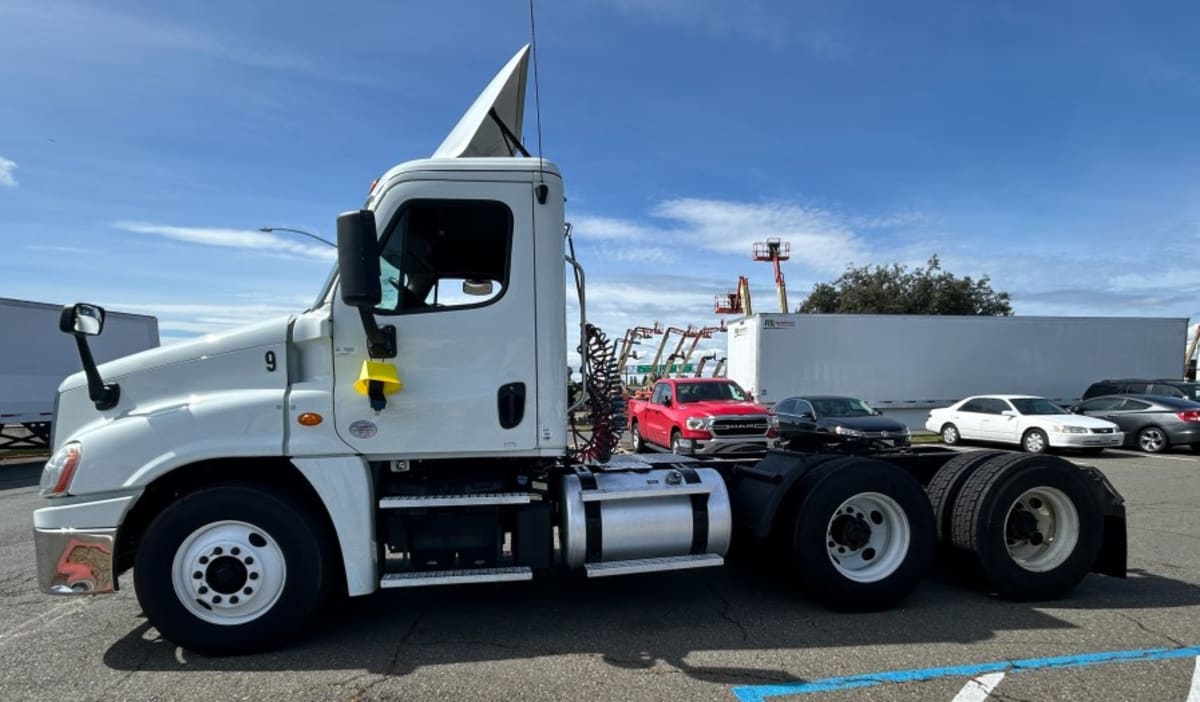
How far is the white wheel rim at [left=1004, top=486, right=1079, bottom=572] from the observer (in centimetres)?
473

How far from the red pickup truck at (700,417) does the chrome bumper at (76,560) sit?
8.90m

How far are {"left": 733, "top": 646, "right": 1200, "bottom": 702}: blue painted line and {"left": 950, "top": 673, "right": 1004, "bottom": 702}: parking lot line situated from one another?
5 cm

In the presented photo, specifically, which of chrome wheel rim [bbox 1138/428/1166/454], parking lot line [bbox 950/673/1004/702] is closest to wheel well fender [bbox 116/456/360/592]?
parking lot line [bbox 950/673/1004/702]

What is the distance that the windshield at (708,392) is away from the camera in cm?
1428

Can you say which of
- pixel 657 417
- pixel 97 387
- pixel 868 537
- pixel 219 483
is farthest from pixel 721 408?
pixel 97 387

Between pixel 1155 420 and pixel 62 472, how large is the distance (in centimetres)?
1990

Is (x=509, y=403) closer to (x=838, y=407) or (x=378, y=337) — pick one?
(x=378, y=337)

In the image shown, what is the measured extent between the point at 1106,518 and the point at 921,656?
7.53 feet

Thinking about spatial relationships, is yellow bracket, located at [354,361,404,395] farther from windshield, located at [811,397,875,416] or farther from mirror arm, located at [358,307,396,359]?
windshield, located at [811,397,875,416]

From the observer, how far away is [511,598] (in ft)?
16.0

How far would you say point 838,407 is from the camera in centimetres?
1477

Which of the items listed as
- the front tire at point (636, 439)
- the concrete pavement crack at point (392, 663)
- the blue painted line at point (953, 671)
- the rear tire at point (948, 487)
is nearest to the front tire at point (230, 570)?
the concrete pavement crack at point (392, 663)

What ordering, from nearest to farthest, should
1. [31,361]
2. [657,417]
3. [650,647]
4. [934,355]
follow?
1. [650,647]
2. [657,417]
3. [31,361]
4. [934,355]

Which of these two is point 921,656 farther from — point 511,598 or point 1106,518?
point 511,598
